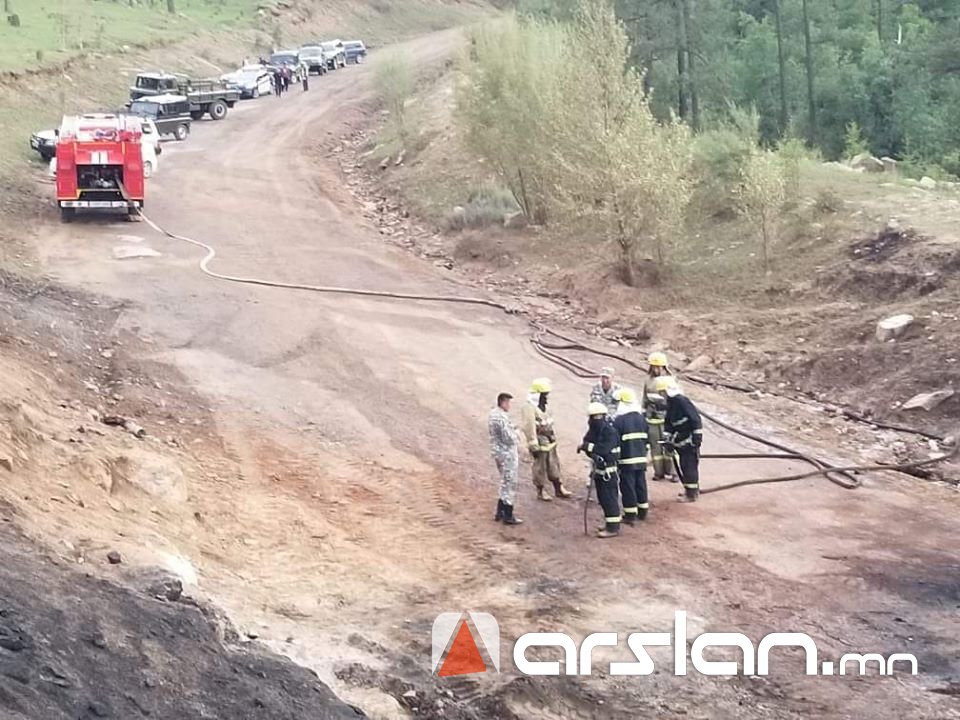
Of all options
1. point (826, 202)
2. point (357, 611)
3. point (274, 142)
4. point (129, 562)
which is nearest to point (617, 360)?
point (826, 202)

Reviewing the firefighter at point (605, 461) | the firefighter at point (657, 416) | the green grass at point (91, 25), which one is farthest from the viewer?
the green grass at point (91, 25)

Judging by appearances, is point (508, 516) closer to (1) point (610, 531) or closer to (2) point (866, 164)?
(1) point (610, 531)

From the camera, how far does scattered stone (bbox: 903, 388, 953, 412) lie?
17.0m

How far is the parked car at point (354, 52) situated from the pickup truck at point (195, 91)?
51.0ft

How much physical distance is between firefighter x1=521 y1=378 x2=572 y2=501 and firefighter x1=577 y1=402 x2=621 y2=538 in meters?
0.95

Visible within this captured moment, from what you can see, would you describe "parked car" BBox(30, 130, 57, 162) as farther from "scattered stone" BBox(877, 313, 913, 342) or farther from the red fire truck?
"scattered stone" BBox(877, 313, 913, 342)

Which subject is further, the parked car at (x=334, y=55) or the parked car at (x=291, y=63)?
the parked car at (x=334, y=55)

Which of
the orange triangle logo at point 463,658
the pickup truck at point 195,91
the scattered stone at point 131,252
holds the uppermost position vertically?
the pickup truck at point 195,91

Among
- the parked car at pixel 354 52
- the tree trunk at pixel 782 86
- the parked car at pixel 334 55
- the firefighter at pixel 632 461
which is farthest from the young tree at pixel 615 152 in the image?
the parked car at pixel 354 52

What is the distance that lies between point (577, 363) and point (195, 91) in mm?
28707

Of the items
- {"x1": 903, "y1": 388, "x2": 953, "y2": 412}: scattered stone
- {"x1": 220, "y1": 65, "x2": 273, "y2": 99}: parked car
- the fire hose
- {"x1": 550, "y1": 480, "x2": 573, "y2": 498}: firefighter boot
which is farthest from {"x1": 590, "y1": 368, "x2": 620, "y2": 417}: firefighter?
{"x1": 220, "y1": 65, "x2": 273, "y2": 99}: parked car

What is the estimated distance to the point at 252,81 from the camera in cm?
5006

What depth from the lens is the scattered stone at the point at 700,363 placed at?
1958 cm

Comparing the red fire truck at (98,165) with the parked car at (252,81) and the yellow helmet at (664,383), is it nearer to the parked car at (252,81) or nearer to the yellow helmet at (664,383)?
the yellow helmet at (664,383)
